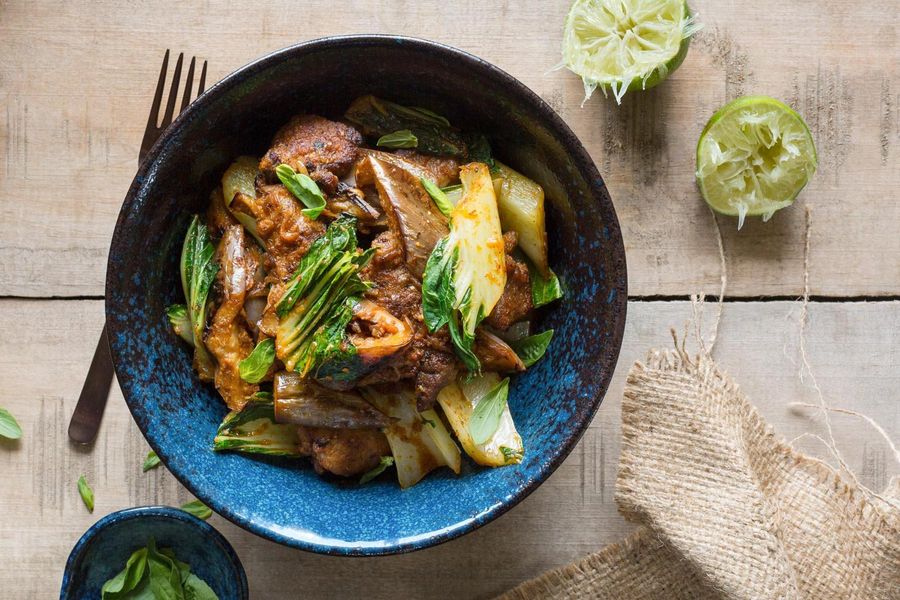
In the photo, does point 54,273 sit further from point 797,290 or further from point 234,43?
point 797,290

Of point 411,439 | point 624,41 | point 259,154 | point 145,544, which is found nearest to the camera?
point 411,439

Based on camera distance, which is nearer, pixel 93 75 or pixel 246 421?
pixel 246 421

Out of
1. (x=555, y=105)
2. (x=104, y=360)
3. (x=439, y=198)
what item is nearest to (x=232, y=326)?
(x=439, y=198)

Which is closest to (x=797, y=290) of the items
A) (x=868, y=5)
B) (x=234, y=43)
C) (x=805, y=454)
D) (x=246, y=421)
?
(x=805, y=454)

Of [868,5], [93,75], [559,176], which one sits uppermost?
[868,5]

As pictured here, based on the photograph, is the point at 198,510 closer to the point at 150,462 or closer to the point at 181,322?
the point at 150,462

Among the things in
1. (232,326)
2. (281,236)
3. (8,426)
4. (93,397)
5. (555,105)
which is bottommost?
(8,426)

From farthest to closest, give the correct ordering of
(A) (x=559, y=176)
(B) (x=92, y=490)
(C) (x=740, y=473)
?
(B) (x=92, y=490) < (C) (x=740, y=473) < (A) (x=559, y=176)

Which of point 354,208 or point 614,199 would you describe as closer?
point 354,208
